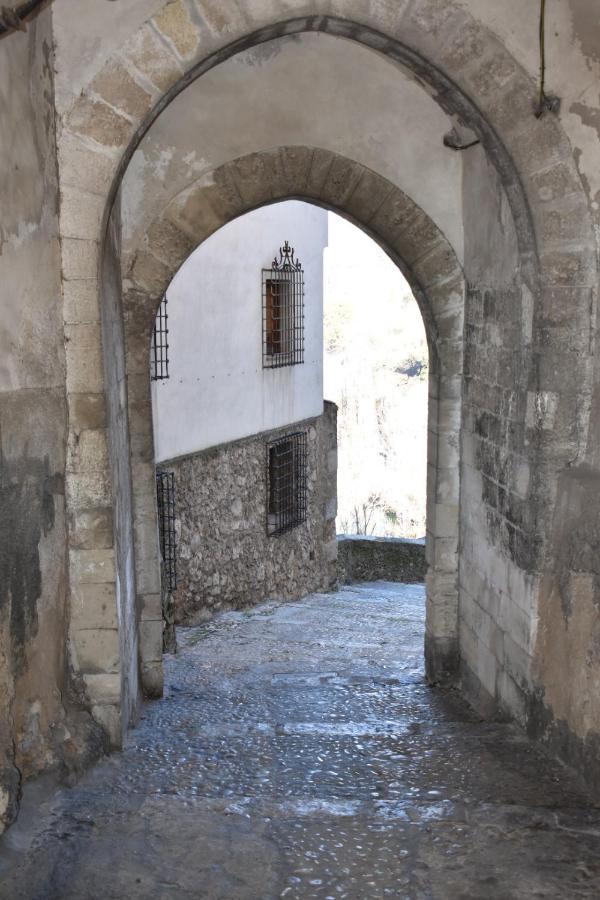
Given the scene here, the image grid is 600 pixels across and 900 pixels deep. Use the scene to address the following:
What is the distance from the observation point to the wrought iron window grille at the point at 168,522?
7.80 metres

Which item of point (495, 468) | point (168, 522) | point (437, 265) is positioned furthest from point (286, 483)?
point (495, 468)

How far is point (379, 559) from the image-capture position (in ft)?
42.1

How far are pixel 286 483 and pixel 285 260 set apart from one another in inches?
101

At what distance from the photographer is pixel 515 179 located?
394cm

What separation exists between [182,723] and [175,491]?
11.9ft

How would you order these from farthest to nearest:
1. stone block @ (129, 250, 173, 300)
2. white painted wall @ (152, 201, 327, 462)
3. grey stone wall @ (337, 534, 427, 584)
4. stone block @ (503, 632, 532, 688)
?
grey stone wall @ (337, 534, 427, 584) → white painted wall @ (152, 201, 327, 462) → stone block @ (129, 250, 173, 300) → stone block @ (503, 632, 532, 688)

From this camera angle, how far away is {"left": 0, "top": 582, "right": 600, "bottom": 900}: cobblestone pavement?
9.87 ft

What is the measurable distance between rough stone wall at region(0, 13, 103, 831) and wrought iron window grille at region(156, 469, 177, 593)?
4008 mm

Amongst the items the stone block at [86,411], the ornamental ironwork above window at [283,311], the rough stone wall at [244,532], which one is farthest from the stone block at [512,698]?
the ornamental ironwork above window at [283,311]

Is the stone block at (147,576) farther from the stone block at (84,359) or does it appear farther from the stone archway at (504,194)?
the stone block at (84,359)

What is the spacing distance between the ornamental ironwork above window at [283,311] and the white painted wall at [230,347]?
117 mm

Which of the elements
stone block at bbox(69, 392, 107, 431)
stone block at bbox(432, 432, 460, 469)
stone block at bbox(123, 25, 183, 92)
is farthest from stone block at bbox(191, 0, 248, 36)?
stone block at bbox(432, 432, 460, 469)

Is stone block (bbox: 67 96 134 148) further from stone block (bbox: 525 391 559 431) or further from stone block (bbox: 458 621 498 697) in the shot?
stone block (bbox: 458 621 498 697)

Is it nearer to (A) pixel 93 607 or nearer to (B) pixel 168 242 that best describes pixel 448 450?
(B) pixel 168 242
